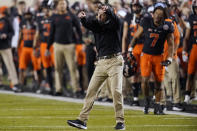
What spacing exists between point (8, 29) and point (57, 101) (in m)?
3.40

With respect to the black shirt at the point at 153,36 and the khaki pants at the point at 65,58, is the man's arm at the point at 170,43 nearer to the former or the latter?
the black shirt at the point at 153,36

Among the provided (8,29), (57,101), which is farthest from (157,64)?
(8,29)

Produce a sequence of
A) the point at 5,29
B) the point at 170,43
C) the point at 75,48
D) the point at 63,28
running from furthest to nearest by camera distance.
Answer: the point at 5,29 → the point at 75,48 → the point at 63,28 → the point at 170,43

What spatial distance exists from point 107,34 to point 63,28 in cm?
543

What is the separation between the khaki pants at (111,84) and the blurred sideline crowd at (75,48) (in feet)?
9.88

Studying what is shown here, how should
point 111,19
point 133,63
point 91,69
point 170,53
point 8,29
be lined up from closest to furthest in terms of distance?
1. point 111,19
2. point 170,53
3. point 133,63
4. point 91,69
5. point 8,29

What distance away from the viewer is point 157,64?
39.1 ft

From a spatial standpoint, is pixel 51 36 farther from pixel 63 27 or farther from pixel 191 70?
pixel 191 70

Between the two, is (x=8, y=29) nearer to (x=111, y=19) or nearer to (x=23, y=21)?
(x=23, y=21)

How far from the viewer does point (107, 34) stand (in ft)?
33.6

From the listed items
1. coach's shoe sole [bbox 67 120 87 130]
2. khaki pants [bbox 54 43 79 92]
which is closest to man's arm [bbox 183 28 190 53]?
khaki pants [bbox 54 43 79 92]

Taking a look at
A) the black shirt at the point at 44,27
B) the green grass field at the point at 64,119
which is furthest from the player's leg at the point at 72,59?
the green grass field at the point at 64,119

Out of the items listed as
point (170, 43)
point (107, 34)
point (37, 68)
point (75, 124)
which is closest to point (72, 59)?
point (37, 68)

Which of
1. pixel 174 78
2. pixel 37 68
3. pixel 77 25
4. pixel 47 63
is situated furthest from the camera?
pixel 37 68
